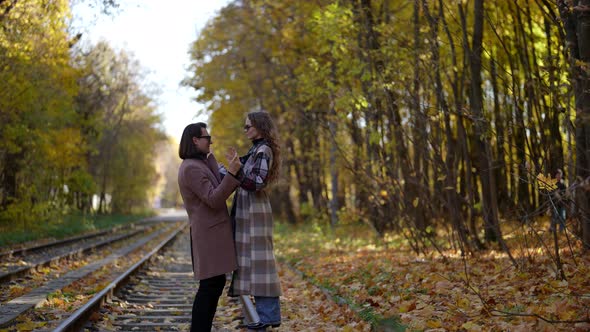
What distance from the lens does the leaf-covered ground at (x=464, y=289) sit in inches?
217

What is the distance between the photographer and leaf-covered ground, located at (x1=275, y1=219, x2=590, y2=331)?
5516mm

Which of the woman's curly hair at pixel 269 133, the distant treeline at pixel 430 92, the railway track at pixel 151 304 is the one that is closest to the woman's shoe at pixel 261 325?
the woman's curly hair at pixel 269 133

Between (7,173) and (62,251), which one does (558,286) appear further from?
(7,173)

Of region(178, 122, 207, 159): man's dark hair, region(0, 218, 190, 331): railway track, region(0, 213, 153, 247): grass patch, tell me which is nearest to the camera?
region(178, 122, 207, 159): man's dark hair

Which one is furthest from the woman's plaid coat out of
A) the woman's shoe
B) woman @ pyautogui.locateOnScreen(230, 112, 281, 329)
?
the woman's shoe

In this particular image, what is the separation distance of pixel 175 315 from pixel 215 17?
56.2 ft

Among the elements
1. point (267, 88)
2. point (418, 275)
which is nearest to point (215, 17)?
point (267, 88)

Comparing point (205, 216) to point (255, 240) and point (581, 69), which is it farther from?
point (581, 69)

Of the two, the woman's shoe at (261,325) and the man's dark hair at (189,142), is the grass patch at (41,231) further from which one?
the man's dark hair at (189,142)

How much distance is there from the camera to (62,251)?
17.8 m

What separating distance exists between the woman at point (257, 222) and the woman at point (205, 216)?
11 centimetres

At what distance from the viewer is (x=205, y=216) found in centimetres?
505

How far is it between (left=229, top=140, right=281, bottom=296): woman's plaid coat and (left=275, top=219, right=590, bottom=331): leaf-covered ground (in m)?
1.16

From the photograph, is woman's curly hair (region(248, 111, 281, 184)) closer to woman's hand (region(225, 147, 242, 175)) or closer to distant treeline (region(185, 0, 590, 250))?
woman's hand (region(225, 147, 242, 175))
